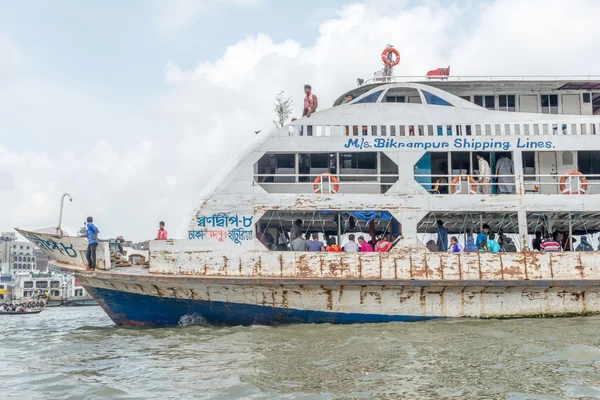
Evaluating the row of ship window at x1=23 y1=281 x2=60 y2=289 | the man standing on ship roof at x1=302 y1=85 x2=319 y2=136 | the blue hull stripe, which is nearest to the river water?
the blue hull stripe

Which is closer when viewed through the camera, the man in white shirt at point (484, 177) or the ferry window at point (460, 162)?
the man in white shirt at point (484, 177)

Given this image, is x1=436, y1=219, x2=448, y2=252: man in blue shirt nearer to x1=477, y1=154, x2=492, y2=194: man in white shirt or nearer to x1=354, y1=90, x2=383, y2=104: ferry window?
x1=477, y1=154, x2=492, y2=194: man in white shirt

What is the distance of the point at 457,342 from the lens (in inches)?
325

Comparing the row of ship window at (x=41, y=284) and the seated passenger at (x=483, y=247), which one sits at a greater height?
the seated passenger at (x=483, y=247)

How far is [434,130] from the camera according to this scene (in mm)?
11500

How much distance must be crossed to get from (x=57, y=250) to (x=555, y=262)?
9.52m

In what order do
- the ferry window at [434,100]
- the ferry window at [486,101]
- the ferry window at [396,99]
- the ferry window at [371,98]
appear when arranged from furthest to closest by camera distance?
1. the ferry window at [486,101]
2. the ferry window at [396,99]
3. the ferry window at [371,98]
4. the ferry window at [434,100]

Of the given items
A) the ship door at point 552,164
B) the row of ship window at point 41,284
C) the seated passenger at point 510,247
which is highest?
the ship door at point 552,164

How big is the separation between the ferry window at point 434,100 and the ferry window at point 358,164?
1588mm

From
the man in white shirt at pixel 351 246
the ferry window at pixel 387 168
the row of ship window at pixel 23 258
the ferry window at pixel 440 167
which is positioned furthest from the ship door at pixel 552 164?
the row of ship window at pixel 23 258

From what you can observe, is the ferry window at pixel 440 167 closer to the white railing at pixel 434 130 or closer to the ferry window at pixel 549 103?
the white railing at pixel 434 130

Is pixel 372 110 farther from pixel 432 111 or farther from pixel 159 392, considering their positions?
pixel 159 392

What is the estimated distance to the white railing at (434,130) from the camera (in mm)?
11477

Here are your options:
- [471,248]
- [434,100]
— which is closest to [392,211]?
[471,248]
